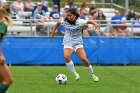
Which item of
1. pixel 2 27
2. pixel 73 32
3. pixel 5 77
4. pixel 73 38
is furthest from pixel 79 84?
pixel 2 27

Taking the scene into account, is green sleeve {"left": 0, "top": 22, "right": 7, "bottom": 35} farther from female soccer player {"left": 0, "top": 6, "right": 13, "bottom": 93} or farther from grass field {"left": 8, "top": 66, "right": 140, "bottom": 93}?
grass field {"left": 8, "top": 66, "right": 140, "bottom": 93}

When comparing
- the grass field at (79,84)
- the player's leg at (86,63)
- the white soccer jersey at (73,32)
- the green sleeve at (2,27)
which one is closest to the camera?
the green sleeve at (2,27)

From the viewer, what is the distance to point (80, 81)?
1698 cm

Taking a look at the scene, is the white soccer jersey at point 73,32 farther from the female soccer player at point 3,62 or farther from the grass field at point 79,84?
the female soccer player at point 3,62

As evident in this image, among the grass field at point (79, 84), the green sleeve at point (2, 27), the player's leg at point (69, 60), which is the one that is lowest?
the grass field at point (79, 84)

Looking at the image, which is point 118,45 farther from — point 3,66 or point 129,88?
point 3,66

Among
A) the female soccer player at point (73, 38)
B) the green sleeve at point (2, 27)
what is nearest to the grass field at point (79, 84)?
the female soccer player at point (73, 38)

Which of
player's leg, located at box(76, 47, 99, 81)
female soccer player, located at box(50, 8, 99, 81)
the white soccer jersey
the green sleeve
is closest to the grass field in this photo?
player's leg, located at box(76, 47, 99, 81)

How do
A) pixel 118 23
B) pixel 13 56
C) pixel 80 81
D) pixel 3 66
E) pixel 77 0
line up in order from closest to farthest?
pixel 3 66 → pixel 80 81 → pixel 13 56 → pixel 118 23 → pixel 77 0

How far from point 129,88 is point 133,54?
425 inches

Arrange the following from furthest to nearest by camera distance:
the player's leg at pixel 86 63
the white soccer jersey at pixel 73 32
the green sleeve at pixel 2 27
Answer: the white soccer jersey at pixel 73 32 → the player's leg at pixel 86 63 → the green sleeve at pixel 2 27

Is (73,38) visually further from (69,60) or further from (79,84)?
(79,84)

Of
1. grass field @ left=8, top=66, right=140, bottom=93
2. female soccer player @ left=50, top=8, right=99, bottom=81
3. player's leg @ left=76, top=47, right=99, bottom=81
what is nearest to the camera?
grass field @ left=8, top=66, right=140, bottom=93

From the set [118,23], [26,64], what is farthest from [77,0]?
[26,64]
